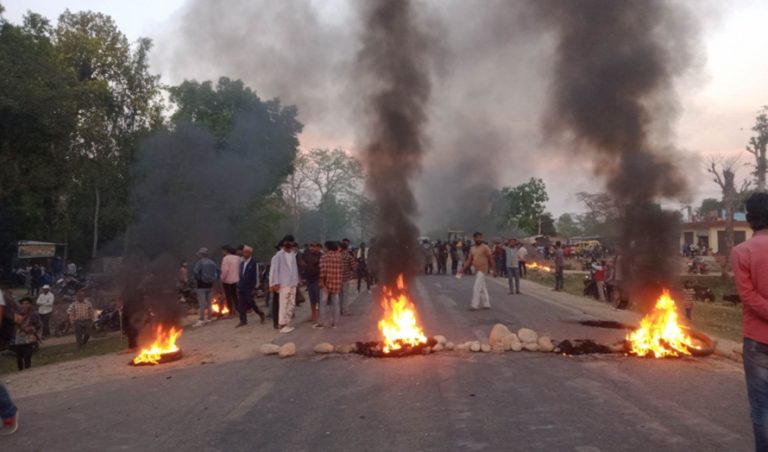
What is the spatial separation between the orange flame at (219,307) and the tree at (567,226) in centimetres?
9101

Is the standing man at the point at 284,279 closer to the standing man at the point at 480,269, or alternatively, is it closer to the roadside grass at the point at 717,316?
the standing man at the point at 480,269

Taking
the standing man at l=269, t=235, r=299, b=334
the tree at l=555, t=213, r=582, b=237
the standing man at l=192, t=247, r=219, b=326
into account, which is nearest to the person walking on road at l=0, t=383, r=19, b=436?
the standing man at l=269, t=235, r=299, b=334

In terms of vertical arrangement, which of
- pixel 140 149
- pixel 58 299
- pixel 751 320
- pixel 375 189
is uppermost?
pixel 140 149

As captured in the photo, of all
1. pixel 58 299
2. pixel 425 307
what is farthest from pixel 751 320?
pixel 58 299

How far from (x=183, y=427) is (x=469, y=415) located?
99.3 inches

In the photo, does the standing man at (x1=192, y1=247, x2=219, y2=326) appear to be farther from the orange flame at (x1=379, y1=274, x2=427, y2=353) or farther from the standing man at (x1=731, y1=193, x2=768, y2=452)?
the standing man at (x1=731, y1=193, x2=768, y2=452)

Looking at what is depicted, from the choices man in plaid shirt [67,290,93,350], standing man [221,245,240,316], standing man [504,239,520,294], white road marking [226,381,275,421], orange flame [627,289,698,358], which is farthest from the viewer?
standing man [504,239,520,294]

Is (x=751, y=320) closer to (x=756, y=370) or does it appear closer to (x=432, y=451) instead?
(x=756, y=370)

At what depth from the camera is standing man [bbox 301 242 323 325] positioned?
11906 millimetres

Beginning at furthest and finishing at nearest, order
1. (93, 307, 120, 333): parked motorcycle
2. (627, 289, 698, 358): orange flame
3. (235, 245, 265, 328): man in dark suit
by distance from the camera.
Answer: (93, 307, 120, 333): parked motorcycle < (235, 245, 265, 328): man in dark suit < (627, 289, 698, 358): orange flame

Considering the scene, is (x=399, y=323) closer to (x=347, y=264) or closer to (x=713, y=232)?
(x=347, y=264)

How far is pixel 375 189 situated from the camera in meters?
11.2

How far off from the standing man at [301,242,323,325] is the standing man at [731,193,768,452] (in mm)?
9051

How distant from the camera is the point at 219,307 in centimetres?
1512
